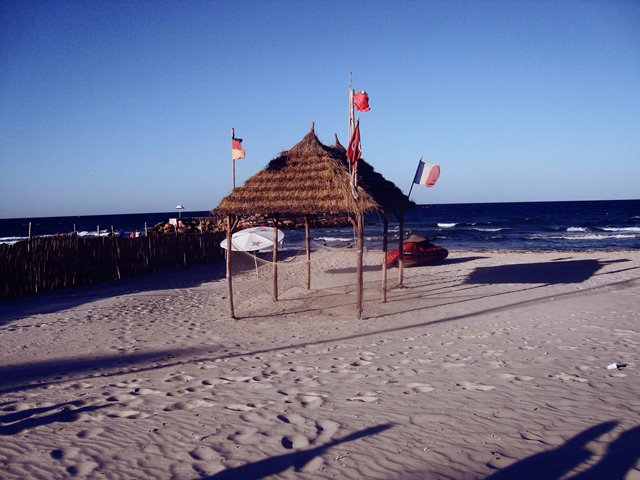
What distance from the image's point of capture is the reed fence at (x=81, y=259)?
12.3m

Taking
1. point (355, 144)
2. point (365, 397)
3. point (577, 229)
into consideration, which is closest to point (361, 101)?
point (355, 144)

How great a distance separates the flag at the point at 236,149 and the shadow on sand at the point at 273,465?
7840 millimetres

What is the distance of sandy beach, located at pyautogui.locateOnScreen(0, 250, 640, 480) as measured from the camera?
3658 mm

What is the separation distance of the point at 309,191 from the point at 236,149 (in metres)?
2.50

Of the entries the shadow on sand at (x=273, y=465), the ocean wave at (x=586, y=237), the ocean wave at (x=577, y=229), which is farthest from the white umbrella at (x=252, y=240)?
the ocean wave at (x=577, y=229)

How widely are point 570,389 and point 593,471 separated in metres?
1.78

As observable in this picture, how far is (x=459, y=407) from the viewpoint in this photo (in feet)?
15.1

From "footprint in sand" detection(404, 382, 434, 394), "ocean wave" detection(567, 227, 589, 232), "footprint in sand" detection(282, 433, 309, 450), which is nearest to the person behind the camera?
"footprint in sand" detection(282, 433, 309, 450)

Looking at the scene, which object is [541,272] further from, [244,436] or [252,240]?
[244,436]

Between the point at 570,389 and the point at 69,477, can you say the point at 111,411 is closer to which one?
the point at 69,477

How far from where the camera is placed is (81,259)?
46.7 feet

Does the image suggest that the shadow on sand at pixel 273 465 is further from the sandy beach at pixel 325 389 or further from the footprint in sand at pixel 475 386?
the footprint in sand at pixel 475 386

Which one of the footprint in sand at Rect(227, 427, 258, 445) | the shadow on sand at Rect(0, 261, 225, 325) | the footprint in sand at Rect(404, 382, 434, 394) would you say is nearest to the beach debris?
the footprint in sand at Rect(404, 382, 434, 394)

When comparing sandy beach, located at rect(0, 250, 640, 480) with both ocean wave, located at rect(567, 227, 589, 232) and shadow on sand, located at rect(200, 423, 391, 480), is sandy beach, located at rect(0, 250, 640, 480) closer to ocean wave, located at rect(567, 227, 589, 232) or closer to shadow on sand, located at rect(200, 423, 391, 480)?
shadow on sand, located at rect(200, 423, 391, 480)
